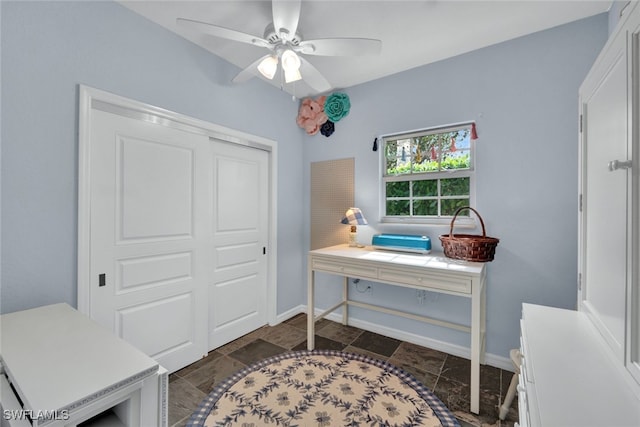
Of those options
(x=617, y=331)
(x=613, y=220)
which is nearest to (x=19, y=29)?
(x=613, y=220)

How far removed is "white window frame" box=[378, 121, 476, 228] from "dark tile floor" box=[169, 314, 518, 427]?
1.19 m

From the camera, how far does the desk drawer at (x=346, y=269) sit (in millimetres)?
2191

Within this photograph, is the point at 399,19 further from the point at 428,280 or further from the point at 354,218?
the point at 428,280

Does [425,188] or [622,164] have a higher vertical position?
[425,188]

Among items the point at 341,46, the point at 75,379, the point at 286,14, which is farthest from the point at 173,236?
the point at 341,46

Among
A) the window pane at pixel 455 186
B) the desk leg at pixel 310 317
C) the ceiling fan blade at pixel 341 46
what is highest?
the ceiling fan blade at pixel 341 46

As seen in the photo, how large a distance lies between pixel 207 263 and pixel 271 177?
1.12 meters

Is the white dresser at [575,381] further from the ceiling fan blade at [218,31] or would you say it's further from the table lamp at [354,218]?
the ceiling fan blade at [218,31]

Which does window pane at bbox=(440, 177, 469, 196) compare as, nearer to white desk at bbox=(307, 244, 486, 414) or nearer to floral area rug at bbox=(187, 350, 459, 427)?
white desk at bbox=(307, 244, 486, 414)

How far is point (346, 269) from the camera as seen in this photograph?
7.59ft

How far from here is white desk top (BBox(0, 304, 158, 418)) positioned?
0.80m

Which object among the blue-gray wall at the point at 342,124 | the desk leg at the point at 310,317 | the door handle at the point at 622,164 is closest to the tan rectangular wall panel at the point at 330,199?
the blue-gray wall at the point at 342,124

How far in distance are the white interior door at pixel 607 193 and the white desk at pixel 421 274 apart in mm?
639

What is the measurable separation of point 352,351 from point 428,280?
3.42 feet
